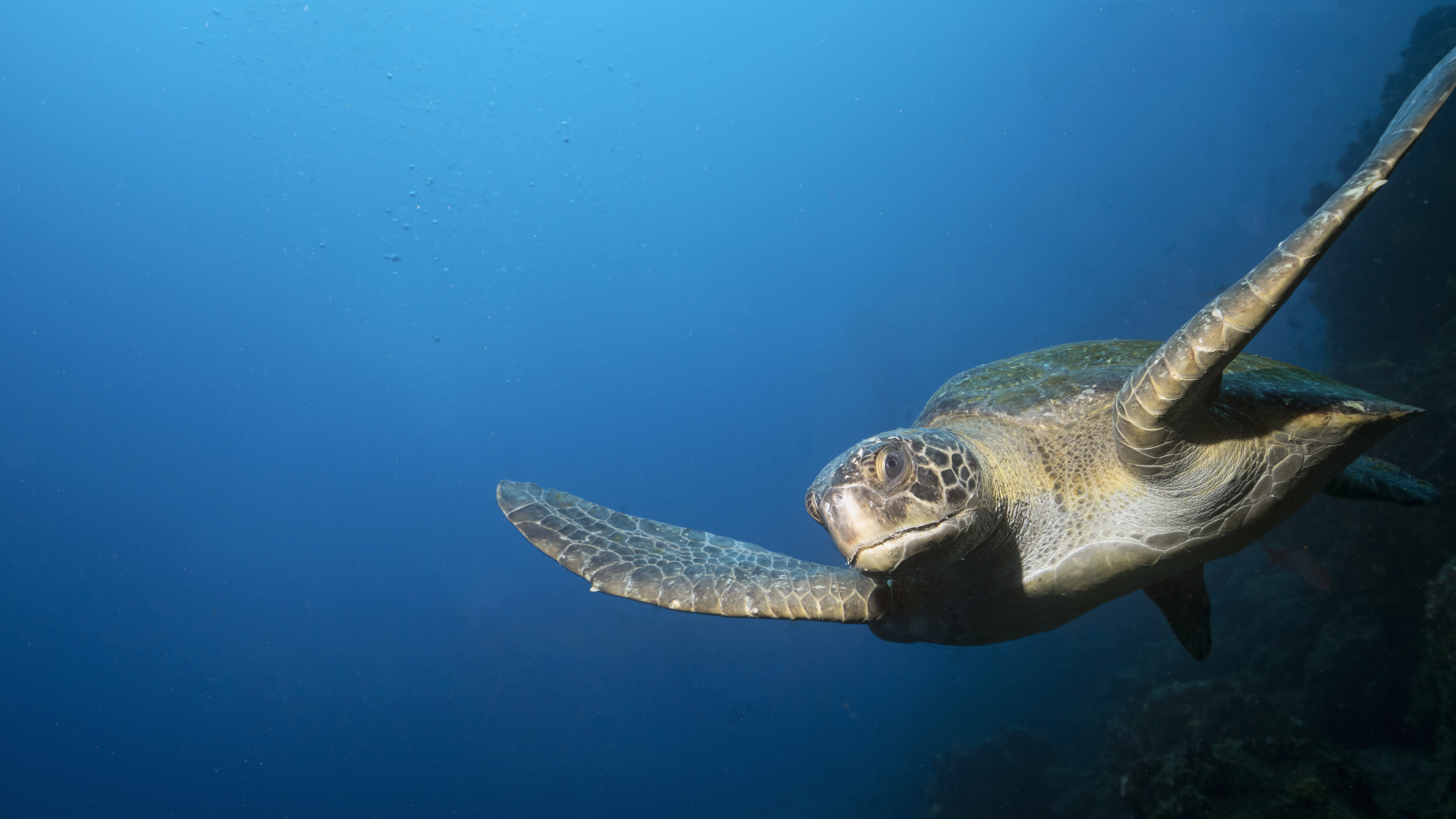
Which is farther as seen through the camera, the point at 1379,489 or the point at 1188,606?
the point at 1188,606

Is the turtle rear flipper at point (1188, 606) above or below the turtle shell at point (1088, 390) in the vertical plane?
below

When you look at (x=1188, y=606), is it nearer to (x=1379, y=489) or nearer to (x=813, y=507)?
(x=1379, y=489)

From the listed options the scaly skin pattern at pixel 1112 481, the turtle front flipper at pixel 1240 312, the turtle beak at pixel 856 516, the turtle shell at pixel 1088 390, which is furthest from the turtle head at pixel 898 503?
the turtle shell at pixel 1088 390

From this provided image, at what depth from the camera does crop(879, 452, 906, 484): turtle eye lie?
1.65 m

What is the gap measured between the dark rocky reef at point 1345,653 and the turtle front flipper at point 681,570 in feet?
12.1

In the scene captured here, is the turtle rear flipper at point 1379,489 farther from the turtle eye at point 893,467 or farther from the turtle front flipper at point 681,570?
the turtle eye at point 893,467

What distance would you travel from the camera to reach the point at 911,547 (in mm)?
1639

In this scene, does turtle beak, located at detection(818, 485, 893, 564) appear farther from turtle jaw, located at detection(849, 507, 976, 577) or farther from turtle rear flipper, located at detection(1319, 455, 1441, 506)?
turtle rear flipper, located at detection(1319, 455, 1441, 506)

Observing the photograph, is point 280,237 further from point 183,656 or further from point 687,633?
point 687,633

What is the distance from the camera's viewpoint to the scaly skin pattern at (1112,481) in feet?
6.49

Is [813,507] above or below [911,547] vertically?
above

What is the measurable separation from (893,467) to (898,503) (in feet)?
0.36

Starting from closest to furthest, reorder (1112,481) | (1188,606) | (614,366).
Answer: (1112,481), (1188,606), (614,366)

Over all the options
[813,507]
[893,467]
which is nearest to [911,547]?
[893,467]
